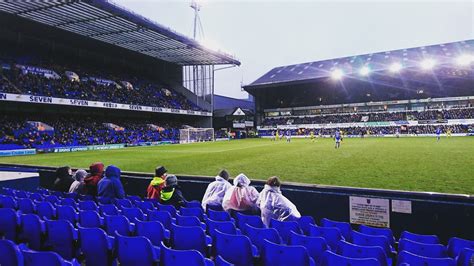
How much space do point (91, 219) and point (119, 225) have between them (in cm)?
71

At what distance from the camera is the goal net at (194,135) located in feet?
173

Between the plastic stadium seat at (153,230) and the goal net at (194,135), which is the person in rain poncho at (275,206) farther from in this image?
the goal net at (194,135)

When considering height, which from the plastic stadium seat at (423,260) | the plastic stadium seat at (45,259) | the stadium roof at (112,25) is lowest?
the plastic stadium seat at (423,260)

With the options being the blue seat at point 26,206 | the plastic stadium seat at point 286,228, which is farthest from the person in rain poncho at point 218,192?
the blue seat at point 26,206

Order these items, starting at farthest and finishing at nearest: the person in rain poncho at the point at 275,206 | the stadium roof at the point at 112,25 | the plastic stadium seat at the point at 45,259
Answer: the stadium roof at the point at 112,25 → the person in rain poncho at the point at 275,206 → the plastic stadium seat at the point at 45,259

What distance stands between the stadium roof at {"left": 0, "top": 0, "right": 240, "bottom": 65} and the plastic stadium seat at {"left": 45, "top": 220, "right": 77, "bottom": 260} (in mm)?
32060

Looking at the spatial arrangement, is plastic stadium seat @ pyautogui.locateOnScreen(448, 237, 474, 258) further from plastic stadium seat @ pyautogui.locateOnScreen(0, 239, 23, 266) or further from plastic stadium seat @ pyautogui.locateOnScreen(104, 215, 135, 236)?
plastic stadium seat @ pyautogui.locateOnScreen(0, 239, 23, 266)

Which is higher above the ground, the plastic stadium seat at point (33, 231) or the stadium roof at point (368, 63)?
the stadium roof at point (368, 63)

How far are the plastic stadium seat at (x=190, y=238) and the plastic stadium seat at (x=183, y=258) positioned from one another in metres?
1.04

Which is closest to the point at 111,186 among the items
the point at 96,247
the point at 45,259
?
the point at 96,247

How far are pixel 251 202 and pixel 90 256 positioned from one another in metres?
3.08

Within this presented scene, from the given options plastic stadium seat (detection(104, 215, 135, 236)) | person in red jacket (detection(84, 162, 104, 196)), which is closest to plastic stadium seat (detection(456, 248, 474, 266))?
plastic stadium seat (detection(104, 215, 135, 236))

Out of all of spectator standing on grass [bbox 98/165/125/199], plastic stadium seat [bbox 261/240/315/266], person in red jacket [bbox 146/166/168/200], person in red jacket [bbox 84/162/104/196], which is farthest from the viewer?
person in red jacket [bbox 84/162/104/196]

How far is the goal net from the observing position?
5288cm
